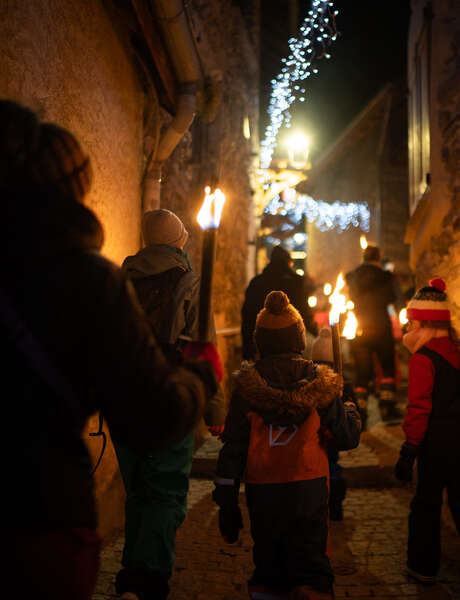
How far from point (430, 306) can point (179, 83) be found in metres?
3.29

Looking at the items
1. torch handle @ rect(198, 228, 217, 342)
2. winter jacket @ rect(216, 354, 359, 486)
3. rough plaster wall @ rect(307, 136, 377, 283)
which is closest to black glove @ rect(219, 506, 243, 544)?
winter jacket @ rect(216, 354, 359, 486)

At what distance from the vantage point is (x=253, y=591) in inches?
91.8

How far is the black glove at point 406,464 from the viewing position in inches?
113

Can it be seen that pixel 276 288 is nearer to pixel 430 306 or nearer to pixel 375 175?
pixel 430 306

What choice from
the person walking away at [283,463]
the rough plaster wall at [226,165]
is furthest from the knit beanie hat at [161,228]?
the rough plaster wall at [226,165]

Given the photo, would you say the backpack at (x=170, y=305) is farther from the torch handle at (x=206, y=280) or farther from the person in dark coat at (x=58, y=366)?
the person in dark coat at (x=58, y=366)

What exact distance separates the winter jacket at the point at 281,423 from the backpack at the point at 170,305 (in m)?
0.35

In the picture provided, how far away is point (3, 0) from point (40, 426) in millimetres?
1950

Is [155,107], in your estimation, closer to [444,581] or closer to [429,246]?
[429,246]

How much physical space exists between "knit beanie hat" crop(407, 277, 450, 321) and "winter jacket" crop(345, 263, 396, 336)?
299cm

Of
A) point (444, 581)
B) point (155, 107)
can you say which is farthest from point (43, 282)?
point (155, 107)

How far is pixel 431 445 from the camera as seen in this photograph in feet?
9.72

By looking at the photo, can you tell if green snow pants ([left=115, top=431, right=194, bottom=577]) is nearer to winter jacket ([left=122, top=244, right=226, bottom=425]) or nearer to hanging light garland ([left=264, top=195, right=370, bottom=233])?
winter jacket ([left=122, top=244, right=226, bottom=425])

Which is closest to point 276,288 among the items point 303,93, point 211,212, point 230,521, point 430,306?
point 430,306
